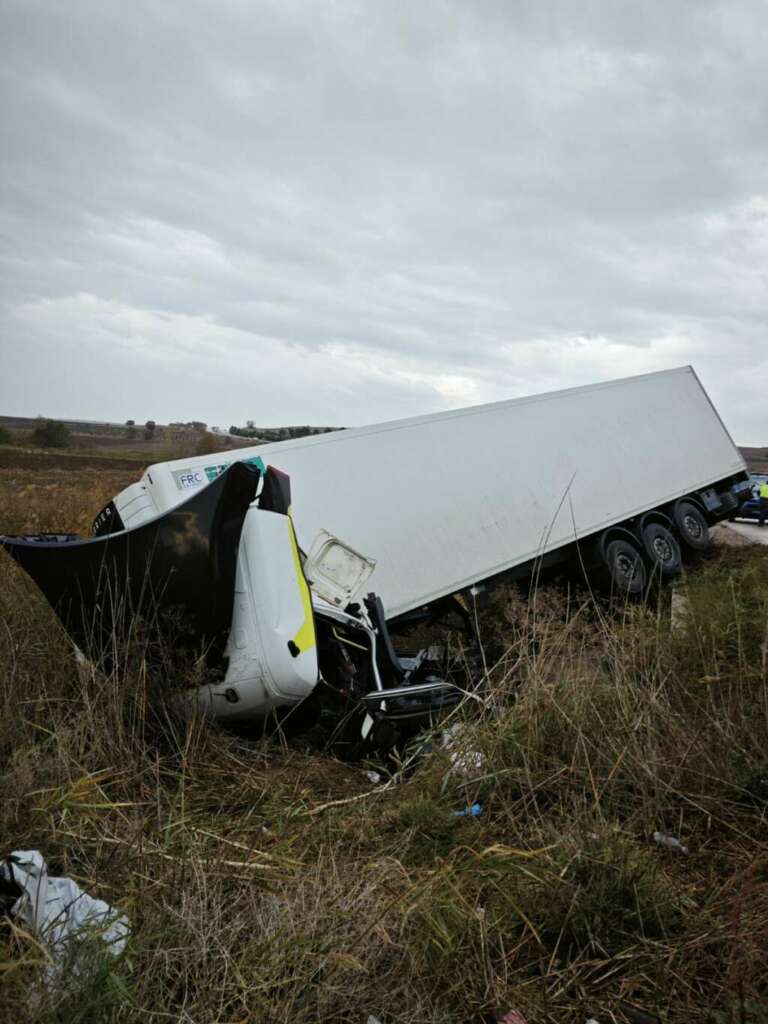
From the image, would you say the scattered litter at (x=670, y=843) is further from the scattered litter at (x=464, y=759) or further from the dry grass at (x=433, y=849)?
the scattered litter at (x=464, y=759)

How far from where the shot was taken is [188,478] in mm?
6277

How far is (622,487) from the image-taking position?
998 centimetres

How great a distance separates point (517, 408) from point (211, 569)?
248 inches

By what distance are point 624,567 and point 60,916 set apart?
8.46 meters

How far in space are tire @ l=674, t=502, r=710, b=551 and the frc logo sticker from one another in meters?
7.33

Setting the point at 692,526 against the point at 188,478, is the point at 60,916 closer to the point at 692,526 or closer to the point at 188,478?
the point at 188,478

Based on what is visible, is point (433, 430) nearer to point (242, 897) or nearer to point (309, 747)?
point (309, 747)

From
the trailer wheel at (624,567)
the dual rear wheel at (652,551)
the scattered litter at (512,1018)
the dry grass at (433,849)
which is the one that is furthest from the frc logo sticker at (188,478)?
the trailer wheel at (624,567)

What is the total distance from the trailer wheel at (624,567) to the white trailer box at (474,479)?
0.35 m

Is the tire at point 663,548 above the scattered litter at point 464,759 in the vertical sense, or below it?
below

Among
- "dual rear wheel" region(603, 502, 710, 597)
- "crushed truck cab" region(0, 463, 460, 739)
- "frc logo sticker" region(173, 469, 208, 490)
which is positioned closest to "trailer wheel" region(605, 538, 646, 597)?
"dual rear wheel" region(603, 502, 710, 597)

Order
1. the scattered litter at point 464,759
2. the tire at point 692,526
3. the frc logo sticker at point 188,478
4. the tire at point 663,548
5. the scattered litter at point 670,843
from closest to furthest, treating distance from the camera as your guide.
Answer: the scattered litter at point 670,843 → the scattered litter at point 464,759 → the frc logo sticker at point 188,478 → the tire at point 663,548 → the tire at point 692,526

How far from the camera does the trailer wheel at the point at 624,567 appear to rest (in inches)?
369

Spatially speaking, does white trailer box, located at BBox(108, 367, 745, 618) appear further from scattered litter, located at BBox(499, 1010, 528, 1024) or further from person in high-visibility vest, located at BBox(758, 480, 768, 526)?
person in high-visibility vest, located at BBox(758, 480, 768, 526)
